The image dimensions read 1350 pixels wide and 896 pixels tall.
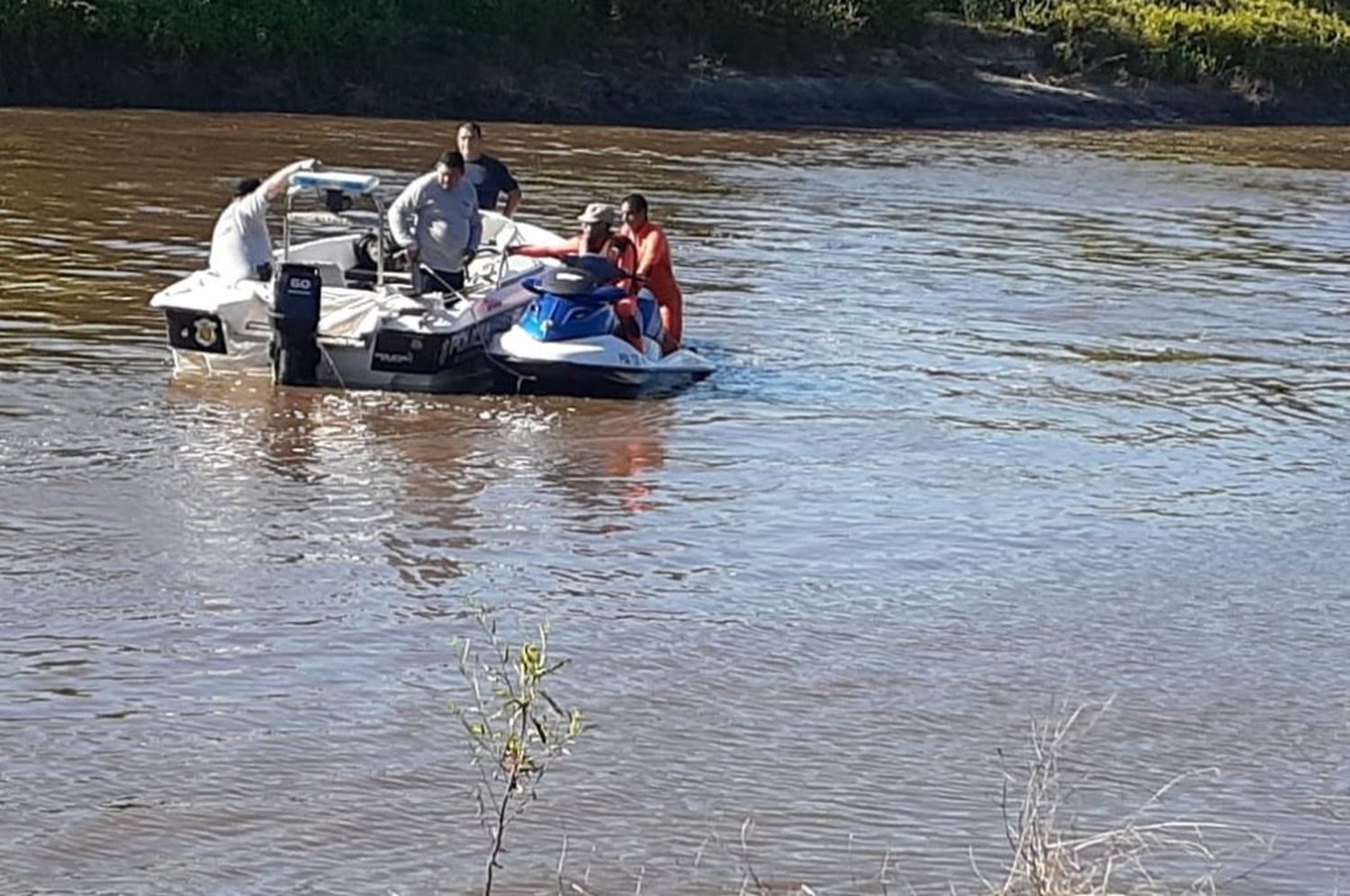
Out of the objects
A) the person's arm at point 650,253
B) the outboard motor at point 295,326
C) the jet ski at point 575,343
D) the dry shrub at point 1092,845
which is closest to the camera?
the dry shrub at point 1092,845

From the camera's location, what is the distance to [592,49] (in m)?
40.2

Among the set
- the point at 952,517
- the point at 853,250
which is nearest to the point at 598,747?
the point at 952,517

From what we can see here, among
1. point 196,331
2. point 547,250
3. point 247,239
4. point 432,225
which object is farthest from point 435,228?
point 196,331

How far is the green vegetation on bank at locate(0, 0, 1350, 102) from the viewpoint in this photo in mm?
35000

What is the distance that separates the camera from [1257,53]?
46.8 metres

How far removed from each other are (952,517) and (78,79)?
25.7 meters

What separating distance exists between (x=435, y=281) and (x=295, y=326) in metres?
1.24

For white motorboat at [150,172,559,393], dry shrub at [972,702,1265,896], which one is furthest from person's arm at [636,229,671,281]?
dry shrub at [972,702,1265,896]

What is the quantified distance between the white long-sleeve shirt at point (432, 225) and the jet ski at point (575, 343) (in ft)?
1.74

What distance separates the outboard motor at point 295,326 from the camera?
12.8 meters

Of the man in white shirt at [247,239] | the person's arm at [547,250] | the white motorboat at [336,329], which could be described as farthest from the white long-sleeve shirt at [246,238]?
the person's arm at [547,250]

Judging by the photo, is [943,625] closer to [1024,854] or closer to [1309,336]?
[1024,854]

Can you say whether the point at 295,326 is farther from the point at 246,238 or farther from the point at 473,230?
the point at 473,230

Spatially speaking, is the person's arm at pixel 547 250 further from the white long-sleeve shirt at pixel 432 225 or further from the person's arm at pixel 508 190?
the person's arm at pixel 508 190
